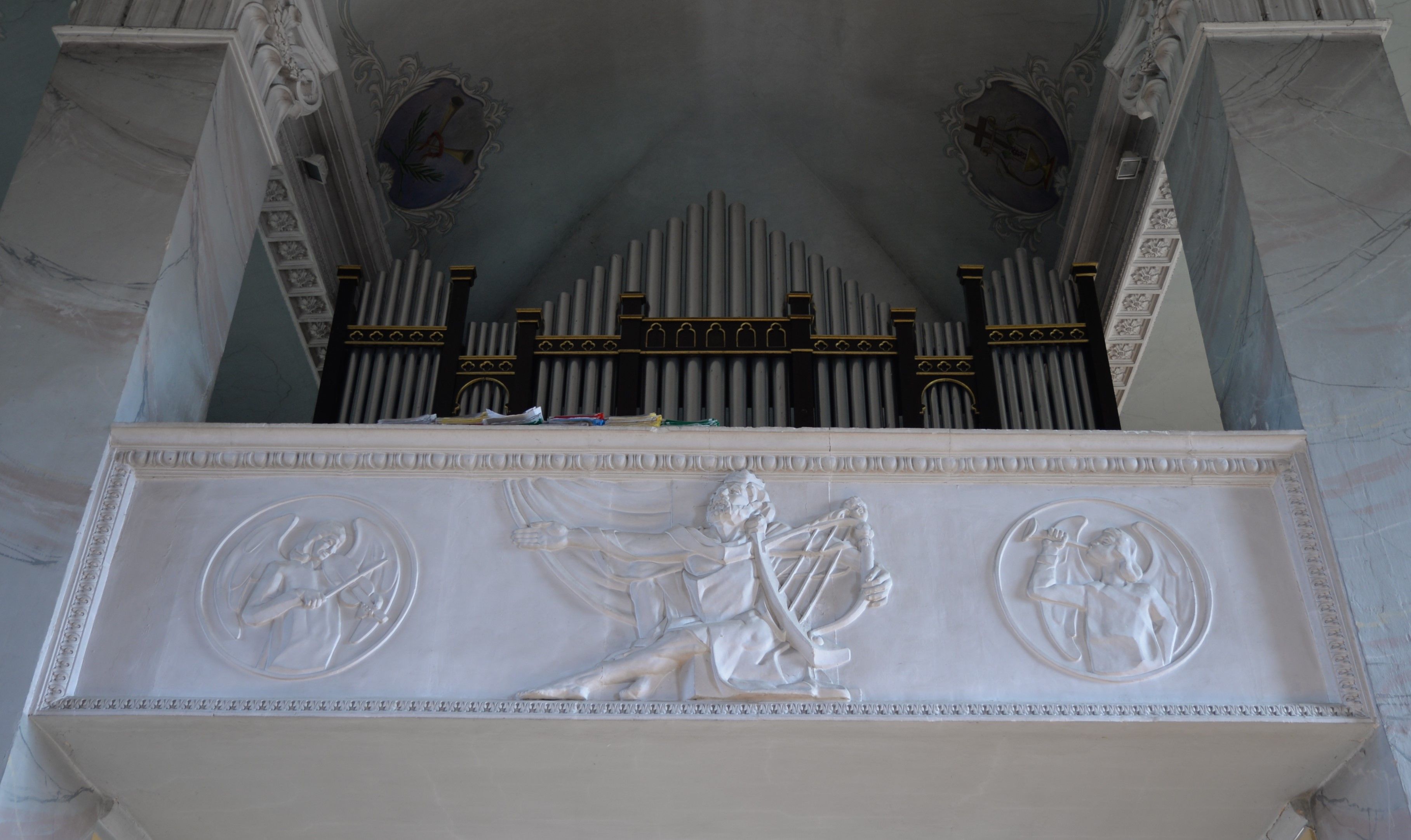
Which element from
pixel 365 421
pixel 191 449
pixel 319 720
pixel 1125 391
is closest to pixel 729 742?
pixel 319 720

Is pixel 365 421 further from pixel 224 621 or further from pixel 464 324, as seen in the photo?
pixel 224 621

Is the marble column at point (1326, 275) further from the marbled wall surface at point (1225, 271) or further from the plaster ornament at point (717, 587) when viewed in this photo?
the plaster ornament at point (717, 587)

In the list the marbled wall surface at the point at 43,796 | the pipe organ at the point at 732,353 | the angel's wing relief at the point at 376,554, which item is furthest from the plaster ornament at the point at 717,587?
the pipe organ at the point at 732,353

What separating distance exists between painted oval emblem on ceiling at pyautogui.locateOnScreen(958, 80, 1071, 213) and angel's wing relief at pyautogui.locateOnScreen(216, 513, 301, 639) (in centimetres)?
581

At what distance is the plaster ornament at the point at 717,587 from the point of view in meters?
5.66

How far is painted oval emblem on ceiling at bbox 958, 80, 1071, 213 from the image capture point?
383 inches

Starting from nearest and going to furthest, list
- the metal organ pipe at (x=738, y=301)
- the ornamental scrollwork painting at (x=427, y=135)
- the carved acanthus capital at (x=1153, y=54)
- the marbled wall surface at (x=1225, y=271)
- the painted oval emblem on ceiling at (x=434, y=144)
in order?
the marbled wall surface at (x=1225, y=271) < the carved acanthus capital at (x=1153, y=54) < the metal organ pipe at (x=738, y=301) < the ornamental scrollwork painting at (x=427, y=135) < the painted oval emblem on ceiling at (x=434, y=144)

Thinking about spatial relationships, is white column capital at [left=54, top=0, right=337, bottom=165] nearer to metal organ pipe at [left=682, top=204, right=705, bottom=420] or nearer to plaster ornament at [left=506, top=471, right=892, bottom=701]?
metal organ pipe at [left=682, top=204, right=705, bottom=420]

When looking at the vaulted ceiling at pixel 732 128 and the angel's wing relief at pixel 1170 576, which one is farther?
the vaulted ceiling at pixel 732 128

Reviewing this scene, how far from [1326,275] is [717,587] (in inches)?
123

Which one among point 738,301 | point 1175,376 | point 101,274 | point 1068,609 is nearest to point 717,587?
point 1068,609

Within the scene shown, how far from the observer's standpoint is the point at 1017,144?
9.91 metres

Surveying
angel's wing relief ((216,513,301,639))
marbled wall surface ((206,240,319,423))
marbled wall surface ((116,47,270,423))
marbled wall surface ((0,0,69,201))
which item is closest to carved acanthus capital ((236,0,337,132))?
marbled wall surface ((116,47,270,423))

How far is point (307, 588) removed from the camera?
5.92 m
